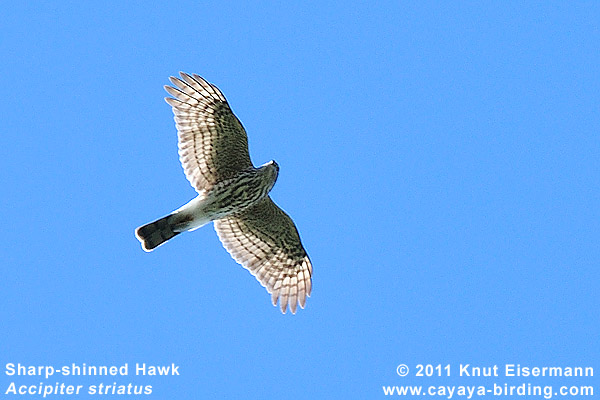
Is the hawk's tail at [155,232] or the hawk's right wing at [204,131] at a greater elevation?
the hawk's right wing at [204,131]

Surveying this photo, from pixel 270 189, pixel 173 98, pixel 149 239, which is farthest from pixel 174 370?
pixel 173 98

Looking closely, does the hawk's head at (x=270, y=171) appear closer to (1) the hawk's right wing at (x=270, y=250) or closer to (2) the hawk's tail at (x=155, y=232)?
(1) the hawk's right wing at (x=270, y=250)

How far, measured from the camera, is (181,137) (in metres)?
15.3

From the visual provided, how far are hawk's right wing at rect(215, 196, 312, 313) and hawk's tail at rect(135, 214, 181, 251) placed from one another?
1243 mm

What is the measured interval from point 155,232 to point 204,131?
156cm

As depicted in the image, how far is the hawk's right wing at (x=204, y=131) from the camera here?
15234 mm

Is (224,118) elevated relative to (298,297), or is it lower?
elevated

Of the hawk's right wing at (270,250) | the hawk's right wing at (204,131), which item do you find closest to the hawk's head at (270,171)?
the hawk's right wing at (204,131)

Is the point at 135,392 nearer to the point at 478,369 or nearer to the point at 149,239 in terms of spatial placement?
the point at 149,239

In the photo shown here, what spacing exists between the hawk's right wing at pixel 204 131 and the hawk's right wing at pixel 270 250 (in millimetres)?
881

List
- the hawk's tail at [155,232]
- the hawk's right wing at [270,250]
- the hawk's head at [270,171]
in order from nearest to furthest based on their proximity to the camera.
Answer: the hawk's tail at [155,232] → the hawk's head at [270,171] → the hawk's right wing at [270,250]

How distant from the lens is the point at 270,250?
16.3 m

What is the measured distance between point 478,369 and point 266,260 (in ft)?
11.3

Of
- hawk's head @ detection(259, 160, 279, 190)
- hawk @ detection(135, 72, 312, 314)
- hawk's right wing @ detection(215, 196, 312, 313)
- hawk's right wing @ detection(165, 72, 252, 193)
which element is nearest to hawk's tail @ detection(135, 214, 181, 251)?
hawk @ detection(135, 72, 312, 314)
